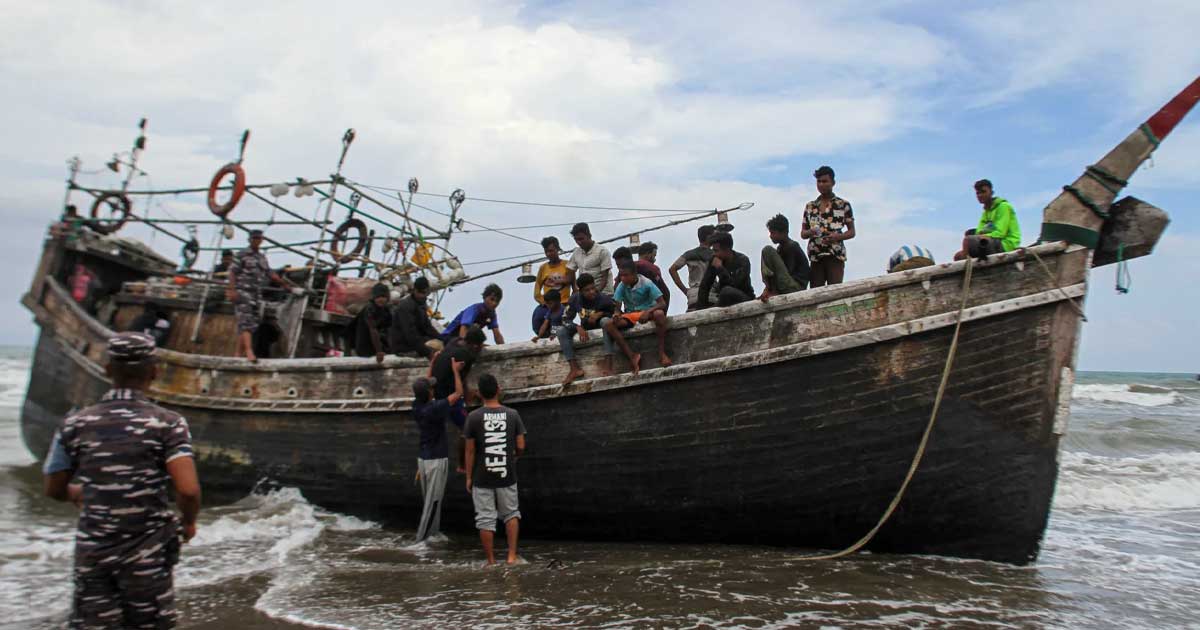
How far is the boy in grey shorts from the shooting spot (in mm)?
6664

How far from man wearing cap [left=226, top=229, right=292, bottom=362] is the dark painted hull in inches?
164

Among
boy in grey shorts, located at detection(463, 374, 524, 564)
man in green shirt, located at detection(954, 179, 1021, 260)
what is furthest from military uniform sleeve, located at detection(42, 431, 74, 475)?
man in green shirt, located at detection(954, 179, 1021, 260)

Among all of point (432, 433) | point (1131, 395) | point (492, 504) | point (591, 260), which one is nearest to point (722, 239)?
point (591, 260)

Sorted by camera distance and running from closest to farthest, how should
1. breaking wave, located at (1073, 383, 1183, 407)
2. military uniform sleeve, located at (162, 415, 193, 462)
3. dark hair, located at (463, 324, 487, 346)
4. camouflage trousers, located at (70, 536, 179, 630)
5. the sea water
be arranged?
camouflage trousers, located at (70, 536, 179, 630), military uniform sleeve, located at (162, 415, 193, 462), the sea water, dark hair, located at (463, 324, 487, 346), breaking wave, located at (1073, 383, 1183, 407)

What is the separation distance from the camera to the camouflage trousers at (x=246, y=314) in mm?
9758

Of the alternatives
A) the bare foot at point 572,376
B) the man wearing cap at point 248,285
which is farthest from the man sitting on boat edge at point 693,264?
the man wearing cap at point 248,285

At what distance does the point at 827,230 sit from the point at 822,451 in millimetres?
2000

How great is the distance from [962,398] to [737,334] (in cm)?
171

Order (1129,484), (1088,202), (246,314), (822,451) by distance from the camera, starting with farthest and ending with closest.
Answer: (1129,484), (246,314), (822,451), (1088,202)

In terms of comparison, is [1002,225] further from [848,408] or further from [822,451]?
[822,451]

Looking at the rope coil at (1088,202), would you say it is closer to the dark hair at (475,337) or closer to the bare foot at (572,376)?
the bare foot at (572,376)

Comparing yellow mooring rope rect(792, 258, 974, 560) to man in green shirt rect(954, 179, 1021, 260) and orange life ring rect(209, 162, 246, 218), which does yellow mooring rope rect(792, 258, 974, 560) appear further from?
orange life ring rect(209, 162, 246, 218)

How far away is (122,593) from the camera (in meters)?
3.26

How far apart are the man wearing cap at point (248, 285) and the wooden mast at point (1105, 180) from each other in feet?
26.5
